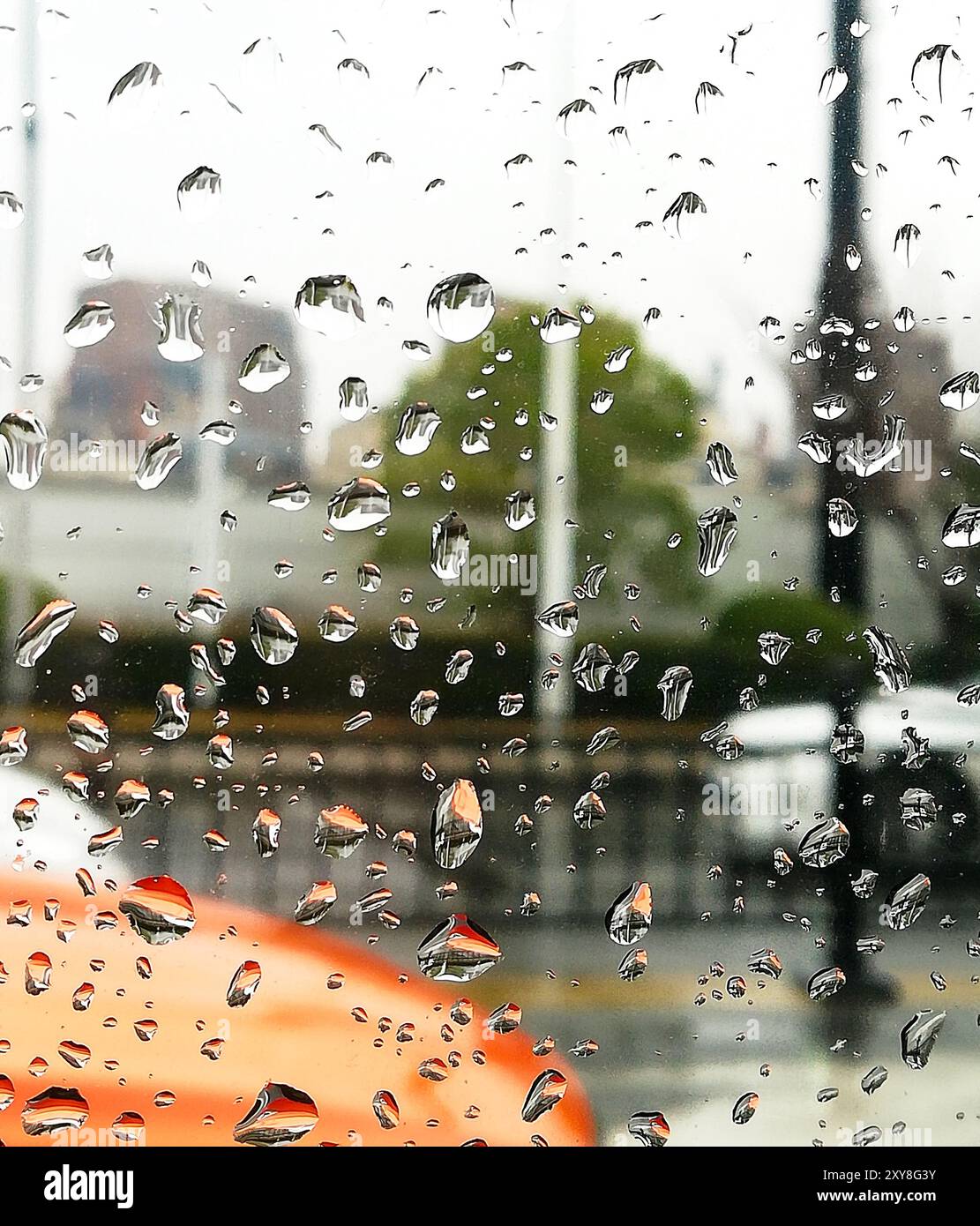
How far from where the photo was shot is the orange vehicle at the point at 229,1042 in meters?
0.51

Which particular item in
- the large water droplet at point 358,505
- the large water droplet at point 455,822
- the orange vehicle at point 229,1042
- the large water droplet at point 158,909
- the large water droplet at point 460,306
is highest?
the large water droplet at point 460,306

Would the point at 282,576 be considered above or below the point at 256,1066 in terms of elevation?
above

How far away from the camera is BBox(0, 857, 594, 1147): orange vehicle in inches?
20.1

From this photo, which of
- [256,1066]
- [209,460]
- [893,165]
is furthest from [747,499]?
[256,1066]

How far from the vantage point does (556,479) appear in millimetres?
534

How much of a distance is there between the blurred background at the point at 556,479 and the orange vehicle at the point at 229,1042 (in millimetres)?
29

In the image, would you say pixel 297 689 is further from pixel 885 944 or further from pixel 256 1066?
pixel 885 944

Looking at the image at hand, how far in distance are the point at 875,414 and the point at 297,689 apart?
38 cm

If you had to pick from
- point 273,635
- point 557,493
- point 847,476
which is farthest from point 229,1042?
→ point 847,476

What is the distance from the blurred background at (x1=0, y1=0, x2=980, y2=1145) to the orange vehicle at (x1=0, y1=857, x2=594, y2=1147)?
3 centimetres

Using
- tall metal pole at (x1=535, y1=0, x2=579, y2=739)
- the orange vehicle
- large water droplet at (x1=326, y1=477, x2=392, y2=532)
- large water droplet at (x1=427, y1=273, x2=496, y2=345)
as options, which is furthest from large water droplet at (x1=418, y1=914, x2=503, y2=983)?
large water droplet at (x1=427, y1=273, x2=496, y2=345)

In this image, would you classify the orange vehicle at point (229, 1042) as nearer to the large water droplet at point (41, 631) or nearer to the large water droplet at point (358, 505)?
the large water droplet at point (41, 631)

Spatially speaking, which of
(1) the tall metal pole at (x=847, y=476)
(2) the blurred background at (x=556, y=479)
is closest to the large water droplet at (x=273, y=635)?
(2) the blurred background at (x=556, y=479)

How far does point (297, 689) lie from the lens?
0.52 m
